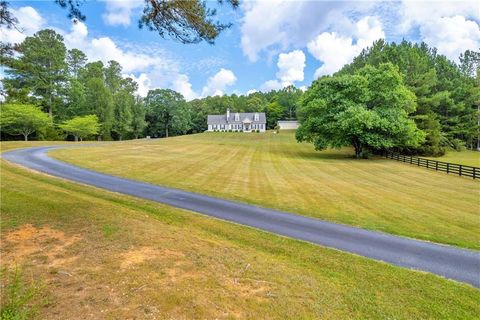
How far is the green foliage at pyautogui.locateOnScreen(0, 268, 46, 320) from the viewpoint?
15.1 feet

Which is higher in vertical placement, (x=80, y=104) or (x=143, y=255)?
(x=80, y=104)

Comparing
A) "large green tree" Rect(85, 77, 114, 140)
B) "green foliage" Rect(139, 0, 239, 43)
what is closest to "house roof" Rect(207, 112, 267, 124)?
"large green tree" Rect(85, 77, 114, 140)

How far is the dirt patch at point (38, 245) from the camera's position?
653cm

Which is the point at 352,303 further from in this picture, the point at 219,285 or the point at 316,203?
the point at 316,203

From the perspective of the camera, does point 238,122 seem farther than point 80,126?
Yes

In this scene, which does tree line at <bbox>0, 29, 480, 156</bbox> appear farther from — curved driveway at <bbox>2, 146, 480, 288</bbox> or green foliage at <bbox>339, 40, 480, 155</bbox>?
curved driveway at <bbox>2, 146, 480, 288</bbox>

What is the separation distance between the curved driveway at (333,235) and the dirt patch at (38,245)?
552 cm

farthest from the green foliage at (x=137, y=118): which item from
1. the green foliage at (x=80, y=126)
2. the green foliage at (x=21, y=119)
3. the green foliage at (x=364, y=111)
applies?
the green foliage at (x=364, y=111)

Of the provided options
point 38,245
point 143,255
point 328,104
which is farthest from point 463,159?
point 38,245

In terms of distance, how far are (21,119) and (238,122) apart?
60.9m

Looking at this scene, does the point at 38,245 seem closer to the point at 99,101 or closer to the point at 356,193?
the point at 356,193

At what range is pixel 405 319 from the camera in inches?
212

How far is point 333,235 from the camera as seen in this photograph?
33.7 ft

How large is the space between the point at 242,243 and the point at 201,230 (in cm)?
161
